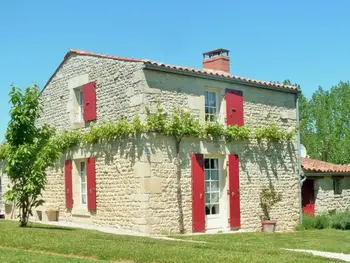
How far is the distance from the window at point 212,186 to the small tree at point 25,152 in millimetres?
4622

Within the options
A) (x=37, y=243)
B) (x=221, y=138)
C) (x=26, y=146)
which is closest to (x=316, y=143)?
(x=221, y=138)

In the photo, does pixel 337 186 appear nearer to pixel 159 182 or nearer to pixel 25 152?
pixel 159 182

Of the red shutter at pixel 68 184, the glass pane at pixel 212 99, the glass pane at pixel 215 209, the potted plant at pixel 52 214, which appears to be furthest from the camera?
the potted plant at pixel 52 214

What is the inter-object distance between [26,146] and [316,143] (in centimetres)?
2307

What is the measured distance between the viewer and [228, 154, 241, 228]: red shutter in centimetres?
1628

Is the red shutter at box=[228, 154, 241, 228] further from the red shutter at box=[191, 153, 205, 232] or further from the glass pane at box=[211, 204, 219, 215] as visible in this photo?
the red shutter at box=[191, 153, 205, 232]

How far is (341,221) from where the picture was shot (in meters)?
17.7

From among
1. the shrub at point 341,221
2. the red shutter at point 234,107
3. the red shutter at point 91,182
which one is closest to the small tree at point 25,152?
the red shutter at point 91,182

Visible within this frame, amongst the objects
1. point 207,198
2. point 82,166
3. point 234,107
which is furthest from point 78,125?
point 234,107

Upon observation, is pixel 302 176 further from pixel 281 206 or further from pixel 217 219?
pixel 217 219

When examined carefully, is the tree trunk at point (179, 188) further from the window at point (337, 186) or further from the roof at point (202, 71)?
the window at point (337, 186)

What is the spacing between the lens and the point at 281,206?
17953 millimetres

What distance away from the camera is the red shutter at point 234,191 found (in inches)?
641

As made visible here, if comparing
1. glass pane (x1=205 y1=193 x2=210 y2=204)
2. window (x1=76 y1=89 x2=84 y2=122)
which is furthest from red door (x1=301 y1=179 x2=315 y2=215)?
window (x1=76 y1=89 x2=84 y2=122)
